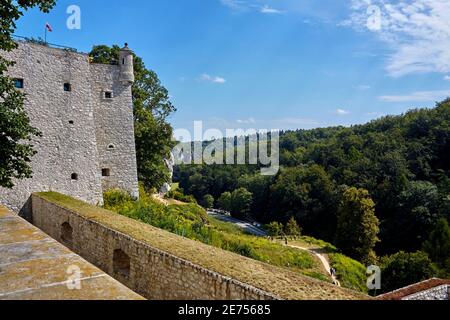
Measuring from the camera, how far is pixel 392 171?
53.1 m

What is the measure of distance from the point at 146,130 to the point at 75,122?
546 centimetres

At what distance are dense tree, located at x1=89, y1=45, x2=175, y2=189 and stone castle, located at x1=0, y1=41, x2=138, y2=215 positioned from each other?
3223 millimetres

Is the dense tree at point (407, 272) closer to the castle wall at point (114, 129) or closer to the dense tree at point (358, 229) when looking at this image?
the dense tree at point (358, 229)

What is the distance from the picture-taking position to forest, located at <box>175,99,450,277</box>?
35656 mm

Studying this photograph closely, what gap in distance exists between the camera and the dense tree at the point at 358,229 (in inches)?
1380

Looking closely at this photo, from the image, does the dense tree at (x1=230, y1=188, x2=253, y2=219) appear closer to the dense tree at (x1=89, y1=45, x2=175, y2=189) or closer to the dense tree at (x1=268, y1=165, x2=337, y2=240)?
the dense tree at (x1=268, y1=165, x2=337, y2=240)

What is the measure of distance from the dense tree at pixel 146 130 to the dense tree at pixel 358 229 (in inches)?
839

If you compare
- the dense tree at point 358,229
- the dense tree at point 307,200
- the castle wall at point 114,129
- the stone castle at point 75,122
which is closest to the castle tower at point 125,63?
the stone castle at point 75,122

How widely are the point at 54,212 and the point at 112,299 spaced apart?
1046 centimetres

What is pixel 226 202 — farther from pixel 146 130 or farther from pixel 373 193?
pixel 146 130

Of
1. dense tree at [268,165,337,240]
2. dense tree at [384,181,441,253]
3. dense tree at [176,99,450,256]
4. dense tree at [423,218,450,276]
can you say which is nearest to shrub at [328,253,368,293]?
dense tree at [423,218,450,276]

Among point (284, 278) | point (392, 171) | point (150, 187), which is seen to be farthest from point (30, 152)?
point (392, 171)

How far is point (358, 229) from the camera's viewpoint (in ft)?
116
